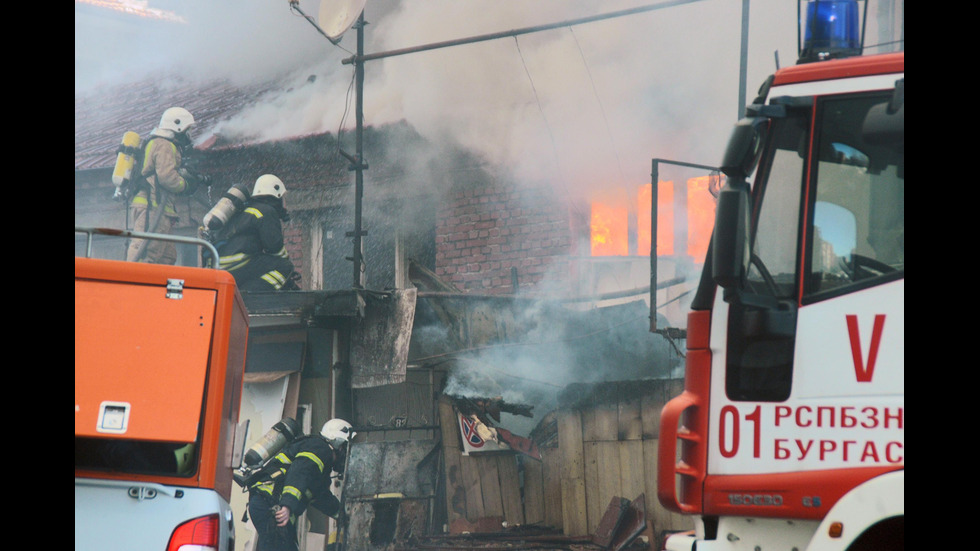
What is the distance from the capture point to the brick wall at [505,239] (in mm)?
10719

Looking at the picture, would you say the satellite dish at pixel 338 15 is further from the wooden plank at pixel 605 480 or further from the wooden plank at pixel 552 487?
the wooden plank at pixel 605 480

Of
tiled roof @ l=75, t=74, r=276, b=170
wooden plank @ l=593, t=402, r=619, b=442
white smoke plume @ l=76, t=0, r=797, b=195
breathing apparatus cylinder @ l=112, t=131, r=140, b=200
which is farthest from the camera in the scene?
tiled roof @ l=75, t=74, r=276, b=170

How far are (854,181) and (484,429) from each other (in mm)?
6080

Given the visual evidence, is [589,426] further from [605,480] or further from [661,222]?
[661,222]

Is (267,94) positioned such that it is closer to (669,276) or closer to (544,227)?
(544,227)

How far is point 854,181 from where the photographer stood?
3.32 meters

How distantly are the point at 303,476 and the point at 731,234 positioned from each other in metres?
6.12

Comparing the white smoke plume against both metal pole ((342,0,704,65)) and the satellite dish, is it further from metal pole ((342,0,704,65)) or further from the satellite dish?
the satellite dish

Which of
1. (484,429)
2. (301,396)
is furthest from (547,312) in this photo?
(301,396)

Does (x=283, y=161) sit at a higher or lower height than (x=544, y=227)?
higher

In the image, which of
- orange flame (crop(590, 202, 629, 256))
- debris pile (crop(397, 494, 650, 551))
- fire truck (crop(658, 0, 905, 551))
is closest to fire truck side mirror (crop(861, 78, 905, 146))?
fire truck (crop(658, 0, 905, 551))

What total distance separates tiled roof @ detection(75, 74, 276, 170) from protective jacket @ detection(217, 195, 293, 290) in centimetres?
374

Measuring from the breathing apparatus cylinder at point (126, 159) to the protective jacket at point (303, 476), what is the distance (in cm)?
473

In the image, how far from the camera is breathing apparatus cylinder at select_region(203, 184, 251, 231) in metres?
10.1
